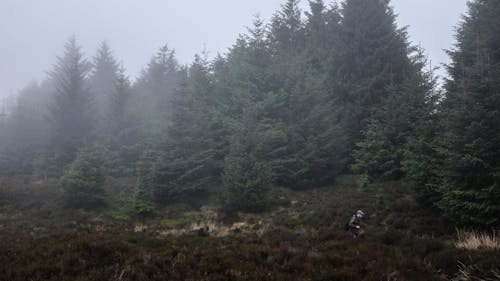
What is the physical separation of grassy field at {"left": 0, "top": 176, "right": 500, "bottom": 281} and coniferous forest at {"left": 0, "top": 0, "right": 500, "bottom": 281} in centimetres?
6

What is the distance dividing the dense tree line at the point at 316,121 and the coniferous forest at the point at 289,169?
104 mm

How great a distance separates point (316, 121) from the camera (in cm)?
2188

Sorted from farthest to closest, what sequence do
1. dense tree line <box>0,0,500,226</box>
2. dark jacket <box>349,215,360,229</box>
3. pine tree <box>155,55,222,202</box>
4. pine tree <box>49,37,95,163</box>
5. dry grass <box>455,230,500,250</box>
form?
pine tree <box>49,37,95,163</box> < pine tree <box>155,55,222,202</box> < dense tree line <box>0,0,500,226</box> < dark jacket <box>349,215,360,229</box> < dry grass <box>455,230,500,250</box>

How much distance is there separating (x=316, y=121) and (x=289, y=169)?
3.94m

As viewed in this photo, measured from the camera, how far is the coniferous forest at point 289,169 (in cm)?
856

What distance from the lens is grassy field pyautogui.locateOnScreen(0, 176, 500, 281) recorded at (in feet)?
24.7

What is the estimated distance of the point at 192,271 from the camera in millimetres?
7609

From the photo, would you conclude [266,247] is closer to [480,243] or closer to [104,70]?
[480,243]

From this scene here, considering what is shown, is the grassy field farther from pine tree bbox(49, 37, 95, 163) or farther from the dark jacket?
pine tree bbox(49, 37, 95, 163)

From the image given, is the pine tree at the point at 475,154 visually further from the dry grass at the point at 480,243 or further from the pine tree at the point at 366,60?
the pine tree at the point at 366,60

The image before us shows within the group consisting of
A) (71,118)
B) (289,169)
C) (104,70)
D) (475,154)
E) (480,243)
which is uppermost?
(104,70)

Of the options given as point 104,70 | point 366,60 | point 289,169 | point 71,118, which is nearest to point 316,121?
point 289,169

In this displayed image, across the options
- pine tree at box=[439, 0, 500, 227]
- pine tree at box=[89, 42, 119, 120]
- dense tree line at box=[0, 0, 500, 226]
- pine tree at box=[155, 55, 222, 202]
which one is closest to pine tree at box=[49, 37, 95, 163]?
dense tree line at box=[0, 0, 500, 226]

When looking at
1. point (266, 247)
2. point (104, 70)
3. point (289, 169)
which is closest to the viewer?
point (266, 247)
